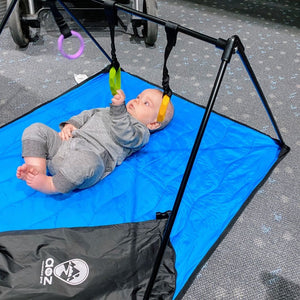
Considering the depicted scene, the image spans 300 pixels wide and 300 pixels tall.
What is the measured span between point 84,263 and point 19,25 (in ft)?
5.19

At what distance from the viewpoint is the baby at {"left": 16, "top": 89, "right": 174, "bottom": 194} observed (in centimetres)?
101

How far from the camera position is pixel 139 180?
3.75 ft

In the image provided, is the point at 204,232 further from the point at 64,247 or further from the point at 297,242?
the point at 64,247

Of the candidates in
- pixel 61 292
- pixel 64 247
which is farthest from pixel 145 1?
pixel 61 292

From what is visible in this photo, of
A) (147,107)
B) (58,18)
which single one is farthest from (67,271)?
(58,18)

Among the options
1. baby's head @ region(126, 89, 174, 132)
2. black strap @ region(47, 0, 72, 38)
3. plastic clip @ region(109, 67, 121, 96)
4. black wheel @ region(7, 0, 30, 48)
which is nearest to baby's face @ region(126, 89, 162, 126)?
baby's head @ region(126, 89, 174, 132)

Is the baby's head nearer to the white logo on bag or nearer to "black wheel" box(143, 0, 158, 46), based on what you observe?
the white logo on bag

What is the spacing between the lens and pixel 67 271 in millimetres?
832

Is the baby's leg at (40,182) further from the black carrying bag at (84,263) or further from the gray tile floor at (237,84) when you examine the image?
the gray tile floor at (237,84)

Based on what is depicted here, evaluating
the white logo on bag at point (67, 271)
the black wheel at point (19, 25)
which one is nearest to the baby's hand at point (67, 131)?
the white logo on bag at point (67, 271)

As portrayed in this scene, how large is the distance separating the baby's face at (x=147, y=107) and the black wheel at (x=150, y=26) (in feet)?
2.90

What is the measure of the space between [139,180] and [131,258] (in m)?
0.33

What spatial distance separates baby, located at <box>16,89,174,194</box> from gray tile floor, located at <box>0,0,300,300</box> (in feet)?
1.58

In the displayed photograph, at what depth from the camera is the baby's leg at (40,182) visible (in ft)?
3.21
